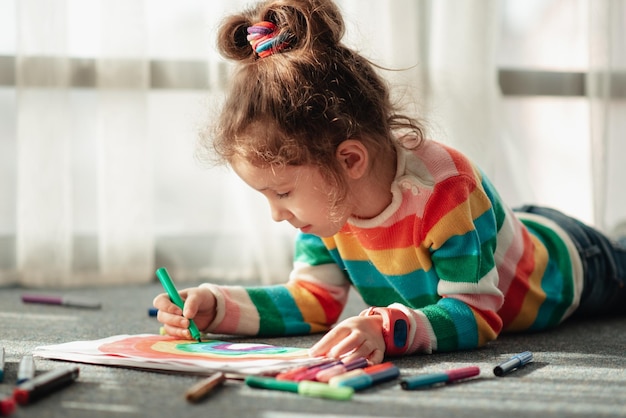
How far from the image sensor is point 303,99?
102 centimetres

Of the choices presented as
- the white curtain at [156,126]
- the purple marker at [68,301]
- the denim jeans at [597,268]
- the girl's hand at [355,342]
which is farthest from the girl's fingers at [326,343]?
the white curtain at [156,126]

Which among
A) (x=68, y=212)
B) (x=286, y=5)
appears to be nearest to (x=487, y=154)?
(x=68, y=212)

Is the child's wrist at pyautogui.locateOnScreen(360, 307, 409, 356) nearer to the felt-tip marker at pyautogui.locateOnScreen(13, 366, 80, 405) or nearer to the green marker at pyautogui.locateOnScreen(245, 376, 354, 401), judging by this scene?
the green marker at pyautogui.locateOnScreen(245, 376, 354, 401)

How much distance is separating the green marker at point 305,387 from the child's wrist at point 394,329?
0.55 feet

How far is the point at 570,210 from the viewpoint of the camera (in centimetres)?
218

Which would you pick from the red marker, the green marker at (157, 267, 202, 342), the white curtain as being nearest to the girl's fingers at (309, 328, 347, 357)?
the green marker at (157, 267, 202, 342)

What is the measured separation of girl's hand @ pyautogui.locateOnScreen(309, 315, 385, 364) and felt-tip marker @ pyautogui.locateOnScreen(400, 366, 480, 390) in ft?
0.28

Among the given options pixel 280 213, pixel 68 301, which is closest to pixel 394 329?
pixel 280 213

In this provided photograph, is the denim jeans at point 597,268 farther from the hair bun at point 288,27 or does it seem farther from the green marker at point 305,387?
the green marker at point 305,387

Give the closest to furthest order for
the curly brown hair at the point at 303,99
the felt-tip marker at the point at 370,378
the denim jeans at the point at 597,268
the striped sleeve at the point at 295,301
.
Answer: the felt-tip marker at the point at 370,378 < the curly brown hair at the point at 303,99 < the striped sleeve at the point at 295,301 < the denim jeans at the point at 597,268

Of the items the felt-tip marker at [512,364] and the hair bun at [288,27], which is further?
the hair bun at [288,27]

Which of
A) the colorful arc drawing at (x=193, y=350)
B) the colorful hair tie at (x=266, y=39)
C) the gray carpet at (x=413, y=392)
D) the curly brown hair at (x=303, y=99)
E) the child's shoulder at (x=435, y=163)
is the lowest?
the gray carpet at (x=413, y=392)

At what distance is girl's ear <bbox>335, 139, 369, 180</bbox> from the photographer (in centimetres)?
106

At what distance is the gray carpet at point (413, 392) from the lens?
2.48 ft
